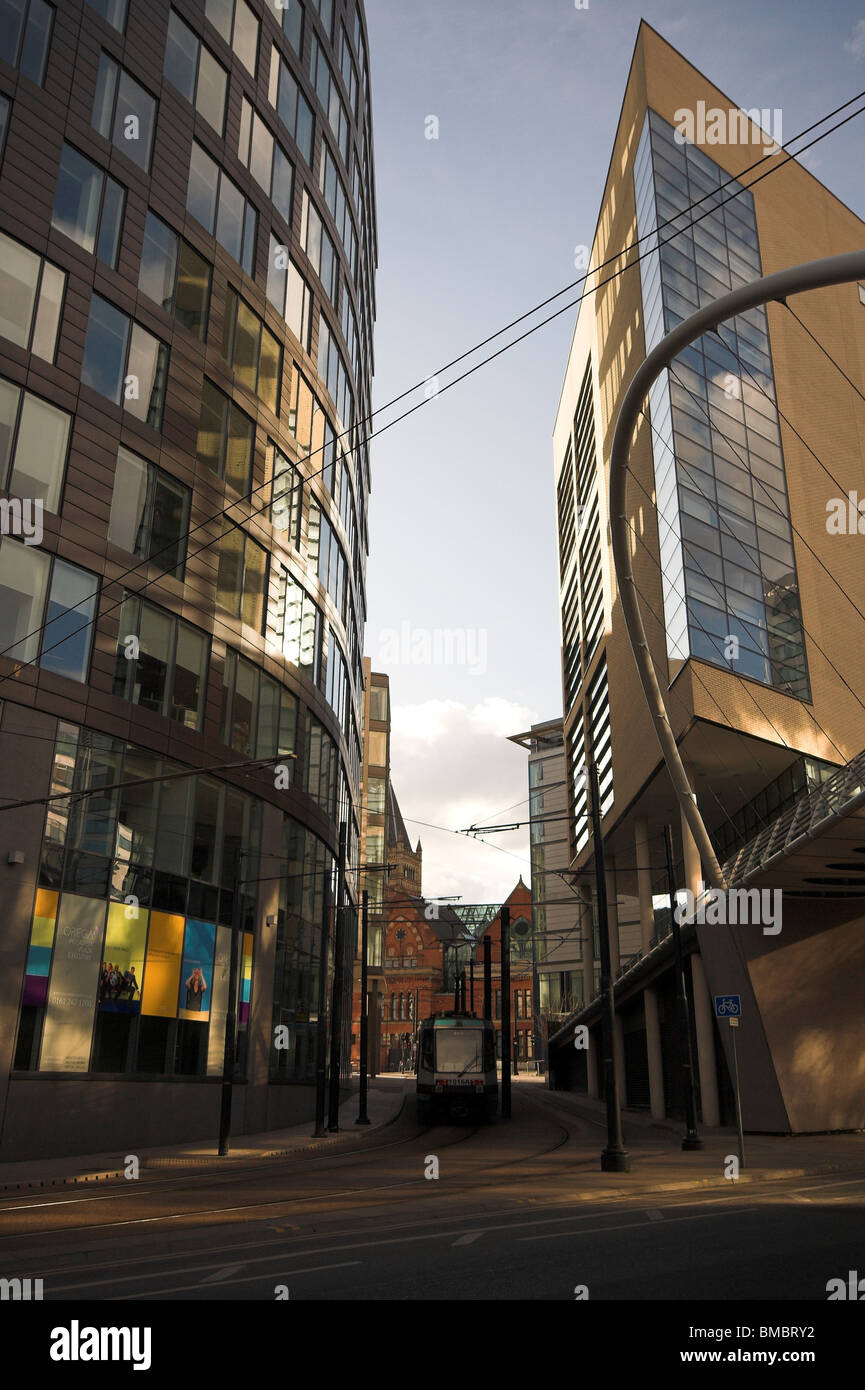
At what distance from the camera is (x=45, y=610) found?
912 inches

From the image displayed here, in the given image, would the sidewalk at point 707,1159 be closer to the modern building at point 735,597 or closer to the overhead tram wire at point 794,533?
the modern building at point 735,597

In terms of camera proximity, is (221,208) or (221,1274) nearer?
(221,1274)

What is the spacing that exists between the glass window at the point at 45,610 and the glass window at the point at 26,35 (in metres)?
12.3

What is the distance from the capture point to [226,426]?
101 feet

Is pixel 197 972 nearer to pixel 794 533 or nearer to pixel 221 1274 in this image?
pixel 221 1274

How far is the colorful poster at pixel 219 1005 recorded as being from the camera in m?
26.9

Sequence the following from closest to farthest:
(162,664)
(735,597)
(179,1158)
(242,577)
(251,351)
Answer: (179,1158), (162,664), (242,577), (251,351), (735,597)

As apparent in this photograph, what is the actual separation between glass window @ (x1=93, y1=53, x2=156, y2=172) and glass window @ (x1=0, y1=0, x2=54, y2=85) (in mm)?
1702

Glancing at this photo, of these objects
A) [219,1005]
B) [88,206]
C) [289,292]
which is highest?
[289,292]

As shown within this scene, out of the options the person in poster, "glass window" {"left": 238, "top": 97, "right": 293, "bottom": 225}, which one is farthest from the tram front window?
"glass window" {"left": 238, "top": 97, "right": 293, "bottom": 225}

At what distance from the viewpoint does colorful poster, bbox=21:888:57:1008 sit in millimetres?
21422

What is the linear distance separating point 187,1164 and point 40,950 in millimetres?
5505

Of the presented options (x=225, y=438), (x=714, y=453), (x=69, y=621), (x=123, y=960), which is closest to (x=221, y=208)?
(x=225, y=438)
